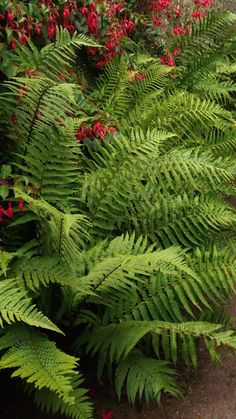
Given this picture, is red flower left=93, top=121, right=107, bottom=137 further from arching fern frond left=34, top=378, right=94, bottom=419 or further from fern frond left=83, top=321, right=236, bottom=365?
arching fern frond left=34, top=378, right=94, bottom=419

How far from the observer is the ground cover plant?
240 centimetres

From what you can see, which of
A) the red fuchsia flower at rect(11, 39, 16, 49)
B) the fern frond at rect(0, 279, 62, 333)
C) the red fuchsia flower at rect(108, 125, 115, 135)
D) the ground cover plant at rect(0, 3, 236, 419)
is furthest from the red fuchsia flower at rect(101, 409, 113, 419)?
the red fuchsia flower at rect(11, 39, 16, 49)

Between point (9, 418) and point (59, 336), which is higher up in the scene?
point (59, 336)

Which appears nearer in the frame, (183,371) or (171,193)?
(183,371)

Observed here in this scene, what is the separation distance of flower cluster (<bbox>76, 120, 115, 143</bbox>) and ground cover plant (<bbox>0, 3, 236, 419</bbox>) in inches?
0.4

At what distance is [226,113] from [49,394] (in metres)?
3.10

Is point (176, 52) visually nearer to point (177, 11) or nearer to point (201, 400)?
point (177, 11)

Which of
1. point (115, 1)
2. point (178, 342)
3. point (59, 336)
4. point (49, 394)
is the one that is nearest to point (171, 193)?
point (178, 342)

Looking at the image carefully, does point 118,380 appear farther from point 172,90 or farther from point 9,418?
point 172,90

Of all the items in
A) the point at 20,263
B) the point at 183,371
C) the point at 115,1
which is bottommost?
the point at 183,371

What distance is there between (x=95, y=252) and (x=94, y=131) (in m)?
1.06

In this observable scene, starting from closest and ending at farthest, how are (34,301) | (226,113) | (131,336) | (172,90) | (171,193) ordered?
(131,336) → (34,301) → (171,193) → (226,113) → (172,90)

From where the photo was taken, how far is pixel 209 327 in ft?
8.45

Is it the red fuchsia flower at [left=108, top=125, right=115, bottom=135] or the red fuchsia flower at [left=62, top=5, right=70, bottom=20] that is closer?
the red fuchsia flower at [left=108, top=125, right=115, bottom=135]
